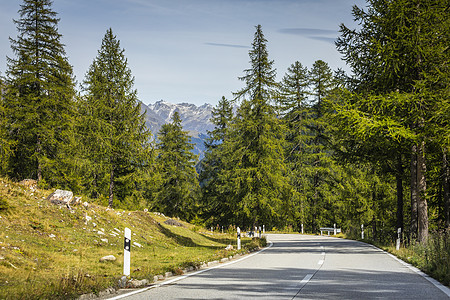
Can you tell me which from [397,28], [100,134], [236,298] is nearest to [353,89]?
[397,28]

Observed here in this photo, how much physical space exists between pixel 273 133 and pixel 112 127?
12.3 metres

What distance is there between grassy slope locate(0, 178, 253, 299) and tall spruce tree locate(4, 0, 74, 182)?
10.0 m

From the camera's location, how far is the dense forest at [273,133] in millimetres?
15906

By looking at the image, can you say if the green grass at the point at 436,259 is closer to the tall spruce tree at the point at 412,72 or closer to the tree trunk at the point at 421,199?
the tree trunk at the point at 421,199

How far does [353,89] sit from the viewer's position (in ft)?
61.8

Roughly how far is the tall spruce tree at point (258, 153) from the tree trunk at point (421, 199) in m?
12.6

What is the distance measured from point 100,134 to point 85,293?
24405 millimetres

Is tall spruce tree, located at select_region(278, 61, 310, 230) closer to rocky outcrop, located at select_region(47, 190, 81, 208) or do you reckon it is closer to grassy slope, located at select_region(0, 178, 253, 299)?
grassy slope, located at select_region(0, 178, 253, 299)

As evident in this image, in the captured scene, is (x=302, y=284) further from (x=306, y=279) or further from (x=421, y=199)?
(x=421, y=199)

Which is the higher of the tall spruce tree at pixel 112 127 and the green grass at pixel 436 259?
the tall spruce tree at pixel 112 127

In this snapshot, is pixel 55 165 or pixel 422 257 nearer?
pixel 422 257

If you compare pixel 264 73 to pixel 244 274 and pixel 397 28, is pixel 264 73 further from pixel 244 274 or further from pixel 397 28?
pixel 244 274

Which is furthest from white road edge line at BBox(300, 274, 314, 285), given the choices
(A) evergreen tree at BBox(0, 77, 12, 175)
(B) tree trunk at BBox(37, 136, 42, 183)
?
(B) tree trunk at BBox(37, 136, 42, 183)

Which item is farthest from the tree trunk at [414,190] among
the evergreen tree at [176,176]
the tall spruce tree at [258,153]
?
the evergreen tree at [176,176]
